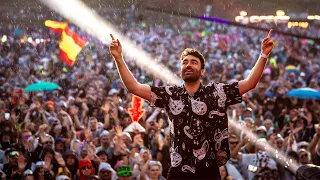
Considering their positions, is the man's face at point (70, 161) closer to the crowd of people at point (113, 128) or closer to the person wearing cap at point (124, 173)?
the crowd of people at point (113, 128)

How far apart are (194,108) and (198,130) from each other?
0.13 metres

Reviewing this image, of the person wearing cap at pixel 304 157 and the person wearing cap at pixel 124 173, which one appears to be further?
the person wearing cap at pixel 304 157

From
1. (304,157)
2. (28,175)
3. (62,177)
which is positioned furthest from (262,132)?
(28,175)

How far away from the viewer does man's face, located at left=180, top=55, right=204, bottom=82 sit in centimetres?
334

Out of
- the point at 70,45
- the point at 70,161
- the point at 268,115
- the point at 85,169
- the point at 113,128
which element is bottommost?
the point at 85,169

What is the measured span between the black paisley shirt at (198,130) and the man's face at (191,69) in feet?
0.32

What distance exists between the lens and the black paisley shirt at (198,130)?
10.8 ft

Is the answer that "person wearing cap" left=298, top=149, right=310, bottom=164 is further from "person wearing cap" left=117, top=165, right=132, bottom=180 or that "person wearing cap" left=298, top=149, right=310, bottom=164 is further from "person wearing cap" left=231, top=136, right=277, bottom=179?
"person wearing cap" left=117, top=165, right=132, bottom=180

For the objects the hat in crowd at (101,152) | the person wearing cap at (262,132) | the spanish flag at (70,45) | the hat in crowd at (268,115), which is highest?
the spanish flag at (70,45)

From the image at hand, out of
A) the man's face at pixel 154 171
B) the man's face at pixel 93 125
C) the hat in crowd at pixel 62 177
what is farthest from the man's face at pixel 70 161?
the man's face at pixel 93 125

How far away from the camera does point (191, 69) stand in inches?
132

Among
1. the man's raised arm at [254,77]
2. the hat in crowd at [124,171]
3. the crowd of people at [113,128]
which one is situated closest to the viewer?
the man's raised arm at [254,77]

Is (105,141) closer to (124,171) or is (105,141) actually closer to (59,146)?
(59,146)

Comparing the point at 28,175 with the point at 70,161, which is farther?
the point at 70,161
